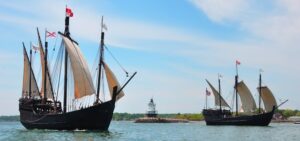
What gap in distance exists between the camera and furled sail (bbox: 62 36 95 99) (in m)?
63.9

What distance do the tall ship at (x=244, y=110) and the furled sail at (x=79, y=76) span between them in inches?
2266

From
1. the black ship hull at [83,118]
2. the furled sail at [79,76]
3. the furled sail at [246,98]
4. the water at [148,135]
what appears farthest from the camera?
the furled sail at [246,98]

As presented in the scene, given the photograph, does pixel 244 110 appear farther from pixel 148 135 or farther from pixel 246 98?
pixel 148 135

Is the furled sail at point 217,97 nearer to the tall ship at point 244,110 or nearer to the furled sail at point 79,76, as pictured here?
the tall ship at point 244,110

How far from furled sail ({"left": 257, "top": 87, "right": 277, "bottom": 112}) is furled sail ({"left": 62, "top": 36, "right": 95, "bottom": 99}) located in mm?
60341

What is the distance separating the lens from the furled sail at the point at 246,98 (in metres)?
120

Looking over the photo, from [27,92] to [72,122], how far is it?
17.2 metres

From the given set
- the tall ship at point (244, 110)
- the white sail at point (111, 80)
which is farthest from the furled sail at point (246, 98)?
the white sail at point (111, 80)

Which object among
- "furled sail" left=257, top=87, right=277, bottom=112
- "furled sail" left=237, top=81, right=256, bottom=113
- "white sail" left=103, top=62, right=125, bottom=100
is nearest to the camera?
"white sail" left=103, top=62, right=125, bottom=100

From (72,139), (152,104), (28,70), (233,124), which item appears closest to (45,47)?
(28,70)

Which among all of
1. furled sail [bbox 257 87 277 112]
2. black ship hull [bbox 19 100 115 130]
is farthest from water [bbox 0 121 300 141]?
furled sail [bbox 257 87 277 112]

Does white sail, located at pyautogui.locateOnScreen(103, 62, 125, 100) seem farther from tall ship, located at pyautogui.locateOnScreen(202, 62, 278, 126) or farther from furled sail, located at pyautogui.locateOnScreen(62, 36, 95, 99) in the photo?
tall ship, located at pyautogui.locateOnScreen(202, 62, 278, 126)

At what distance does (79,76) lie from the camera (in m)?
64.0

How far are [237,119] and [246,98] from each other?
18.6 ft
